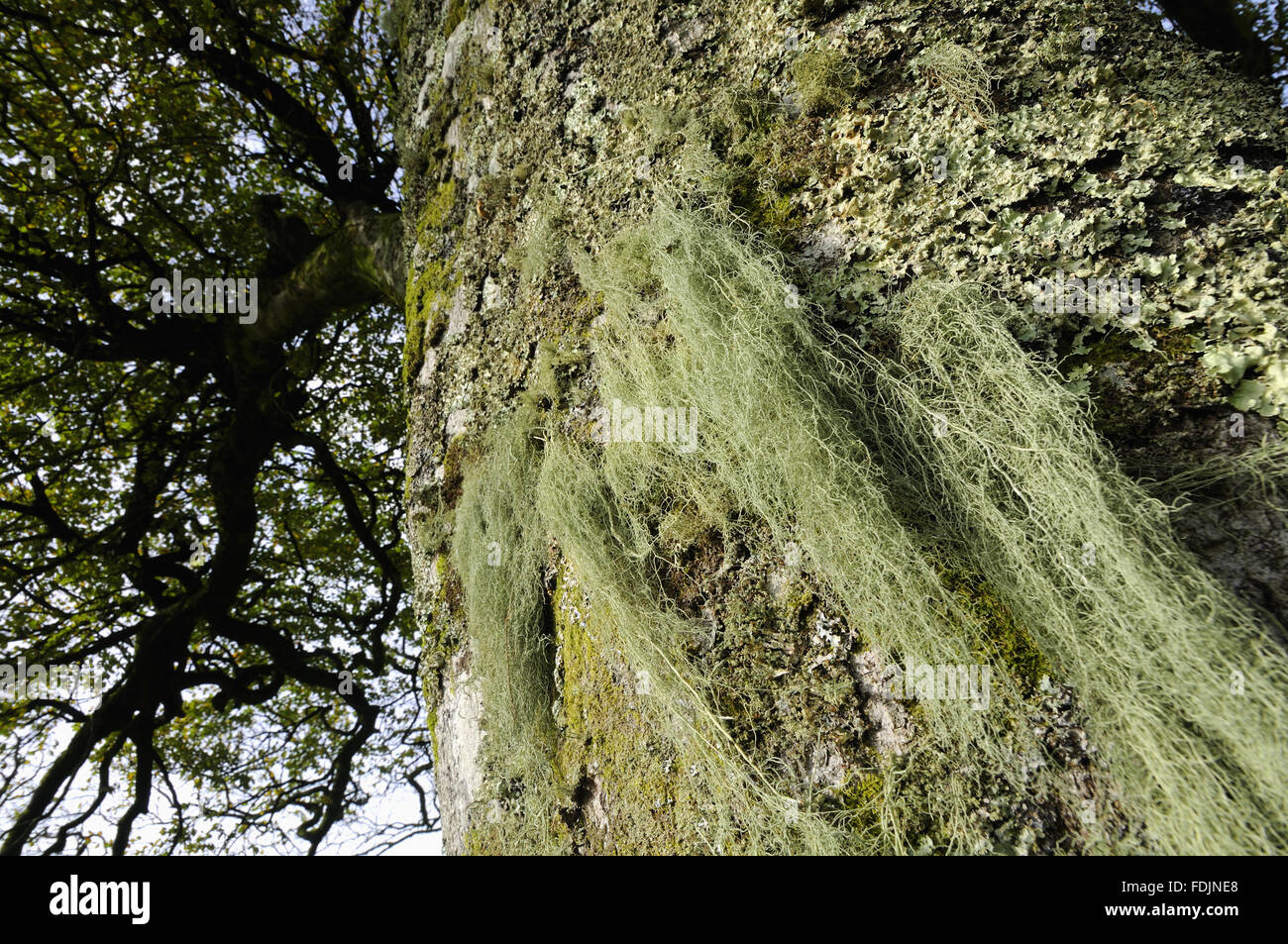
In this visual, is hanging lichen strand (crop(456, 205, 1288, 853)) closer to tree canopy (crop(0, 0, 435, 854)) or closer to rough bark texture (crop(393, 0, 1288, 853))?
rough bark texture (crop(393, 0, 1288, 853))

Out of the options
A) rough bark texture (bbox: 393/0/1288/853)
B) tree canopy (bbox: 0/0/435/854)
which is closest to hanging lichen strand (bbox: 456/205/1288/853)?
rough bark texture (bbox: 393/0/1288/853)

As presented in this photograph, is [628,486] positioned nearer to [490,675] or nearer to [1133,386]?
[490,675]

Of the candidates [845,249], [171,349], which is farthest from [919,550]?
[171,349]

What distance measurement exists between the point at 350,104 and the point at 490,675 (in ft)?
17.5

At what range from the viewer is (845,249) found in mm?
1750

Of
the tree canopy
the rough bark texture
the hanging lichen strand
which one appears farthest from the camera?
the tree canopy

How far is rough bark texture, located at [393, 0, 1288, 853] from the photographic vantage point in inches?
55.3

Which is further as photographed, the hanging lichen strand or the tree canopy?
the tree canopy

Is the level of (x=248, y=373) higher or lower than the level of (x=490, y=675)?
higher

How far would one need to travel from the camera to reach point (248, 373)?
5352 millimetres

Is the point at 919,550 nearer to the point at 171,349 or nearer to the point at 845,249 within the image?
the point at 845,249

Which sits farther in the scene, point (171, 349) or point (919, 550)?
point (171, 349)
